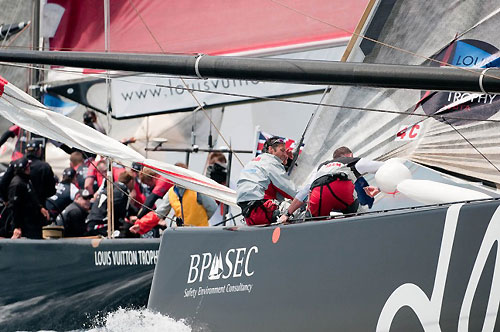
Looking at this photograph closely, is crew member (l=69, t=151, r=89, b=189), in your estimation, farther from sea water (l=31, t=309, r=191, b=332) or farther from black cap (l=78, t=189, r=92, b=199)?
sea water (l=31, t=309, r=191, b=332)

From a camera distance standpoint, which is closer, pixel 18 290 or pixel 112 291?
pixel 112 291

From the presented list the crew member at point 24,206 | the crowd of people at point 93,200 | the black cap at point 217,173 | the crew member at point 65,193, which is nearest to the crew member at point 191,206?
the crowd of people at point 93,200

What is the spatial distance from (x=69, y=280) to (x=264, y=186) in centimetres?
234

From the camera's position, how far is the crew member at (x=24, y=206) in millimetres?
7797

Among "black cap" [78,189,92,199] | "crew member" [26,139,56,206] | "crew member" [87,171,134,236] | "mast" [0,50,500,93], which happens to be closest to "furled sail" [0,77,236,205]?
"mast" [0,50,500,93]

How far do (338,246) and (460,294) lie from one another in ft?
2.38

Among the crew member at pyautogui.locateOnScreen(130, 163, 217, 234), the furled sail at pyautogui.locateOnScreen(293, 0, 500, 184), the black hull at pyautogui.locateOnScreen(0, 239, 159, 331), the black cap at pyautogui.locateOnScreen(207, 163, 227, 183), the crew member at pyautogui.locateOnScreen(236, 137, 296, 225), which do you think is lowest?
Answer: the black hull at pyautogui.locateOnScreen(0, 239, 159, 331)

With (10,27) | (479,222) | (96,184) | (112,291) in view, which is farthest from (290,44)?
(479,222)

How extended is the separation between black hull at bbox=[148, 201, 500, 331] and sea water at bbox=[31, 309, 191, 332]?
5 cm

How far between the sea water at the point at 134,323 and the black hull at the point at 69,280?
8 cm

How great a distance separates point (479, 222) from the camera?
3734 mm

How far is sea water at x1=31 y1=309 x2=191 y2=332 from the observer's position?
5166mm

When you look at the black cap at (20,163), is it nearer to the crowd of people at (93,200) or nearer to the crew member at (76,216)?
the crowd of people at (93,200)

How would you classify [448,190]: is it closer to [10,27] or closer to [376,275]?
[376,275]
